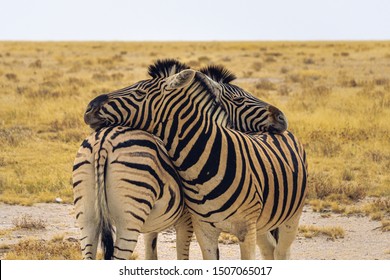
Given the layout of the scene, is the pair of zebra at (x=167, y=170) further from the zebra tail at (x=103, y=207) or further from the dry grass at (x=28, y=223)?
the dry grass at (x=28, y=223)

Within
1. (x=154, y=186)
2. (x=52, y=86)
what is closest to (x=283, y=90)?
(x=52, y=86)

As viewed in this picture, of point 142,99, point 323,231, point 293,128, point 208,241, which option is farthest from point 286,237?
point 293,128

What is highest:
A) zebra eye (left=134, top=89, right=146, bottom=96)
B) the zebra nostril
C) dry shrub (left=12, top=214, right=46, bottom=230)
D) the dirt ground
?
zebra eye (left=134, top=89, right=146, bottom=96)

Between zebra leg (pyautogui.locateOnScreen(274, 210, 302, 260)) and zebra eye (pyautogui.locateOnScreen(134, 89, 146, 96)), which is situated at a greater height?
zebra eye (pyautogui.locateOnScreen(134, 89, 146, 96))

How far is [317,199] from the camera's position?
31.9 ft

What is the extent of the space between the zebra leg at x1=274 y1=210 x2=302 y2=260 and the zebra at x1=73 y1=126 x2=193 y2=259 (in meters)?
1.32

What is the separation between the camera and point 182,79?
Result: 16.0 feet

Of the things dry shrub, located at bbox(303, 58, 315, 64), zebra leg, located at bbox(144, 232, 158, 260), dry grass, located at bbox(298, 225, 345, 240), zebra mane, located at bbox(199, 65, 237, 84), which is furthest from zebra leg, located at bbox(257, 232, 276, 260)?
dry shrub, located at bbox(303, 58, 315, 64)

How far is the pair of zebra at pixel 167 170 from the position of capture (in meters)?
4.83

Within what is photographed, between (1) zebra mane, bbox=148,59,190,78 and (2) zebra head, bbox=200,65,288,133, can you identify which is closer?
(1) zebra mane, bbox=148,59,190,78

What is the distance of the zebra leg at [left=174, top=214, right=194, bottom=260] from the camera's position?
538cm

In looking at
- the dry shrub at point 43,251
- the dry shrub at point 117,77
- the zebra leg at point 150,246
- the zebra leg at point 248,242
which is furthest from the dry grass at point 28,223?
the dry shrub at point 117,77

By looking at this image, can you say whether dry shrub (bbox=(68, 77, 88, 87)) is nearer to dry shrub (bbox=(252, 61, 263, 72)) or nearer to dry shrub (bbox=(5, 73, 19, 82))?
dry shrub (bbox=(5, 73, 19, 82))

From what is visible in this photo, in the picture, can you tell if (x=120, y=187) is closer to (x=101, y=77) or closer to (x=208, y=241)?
(x=208, y=241)
